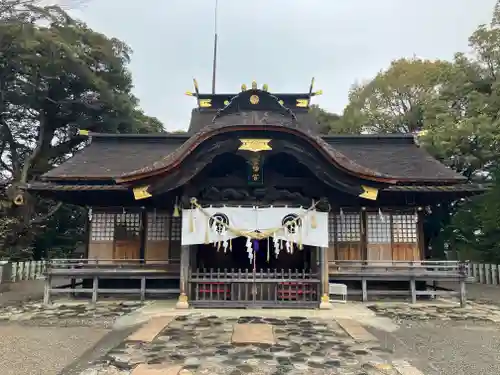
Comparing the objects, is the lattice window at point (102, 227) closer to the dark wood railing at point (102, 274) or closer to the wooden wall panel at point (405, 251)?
the dark wood railing at point (102, 274)

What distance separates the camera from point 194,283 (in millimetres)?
10758

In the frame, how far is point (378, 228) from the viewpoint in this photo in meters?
13.4

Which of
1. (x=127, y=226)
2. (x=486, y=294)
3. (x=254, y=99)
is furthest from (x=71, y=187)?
(x=486, y=294)

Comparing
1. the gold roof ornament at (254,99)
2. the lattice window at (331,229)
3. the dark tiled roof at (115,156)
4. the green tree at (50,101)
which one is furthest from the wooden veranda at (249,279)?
the green tree at (50,101)

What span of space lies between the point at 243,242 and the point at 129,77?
77.7 ft

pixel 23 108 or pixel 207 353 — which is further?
pixel 23 108

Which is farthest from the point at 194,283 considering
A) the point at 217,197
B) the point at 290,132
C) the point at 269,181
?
the point at 290,132

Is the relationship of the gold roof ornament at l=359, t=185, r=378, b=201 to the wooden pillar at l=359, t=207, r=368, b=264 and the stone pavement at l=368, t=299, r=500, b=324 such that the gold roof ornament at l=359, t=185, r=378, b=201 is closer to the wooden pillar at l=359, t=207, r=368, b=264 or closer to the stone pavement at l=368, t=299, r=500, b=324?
the stone pavement at l=368, t=299, r=500, b=324

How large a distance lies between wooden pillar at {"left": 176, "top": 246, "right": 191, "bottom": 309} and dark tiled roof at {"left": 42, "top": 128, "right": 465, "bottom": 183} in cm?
344

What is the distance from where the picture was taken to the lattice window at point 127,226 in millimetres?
13430

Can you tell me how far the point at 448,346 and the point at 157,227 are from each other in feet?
31.0

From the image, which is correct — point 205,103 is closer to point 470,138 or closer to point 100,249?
point 100,249

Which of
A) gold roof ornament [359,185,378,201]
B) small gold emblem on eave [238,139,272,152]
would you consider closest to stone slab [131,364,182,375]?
small gold emblem on eave [238,139,272,152]

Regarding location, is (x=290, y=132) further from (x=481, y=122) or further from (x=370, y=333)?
(x=481, y=122)
